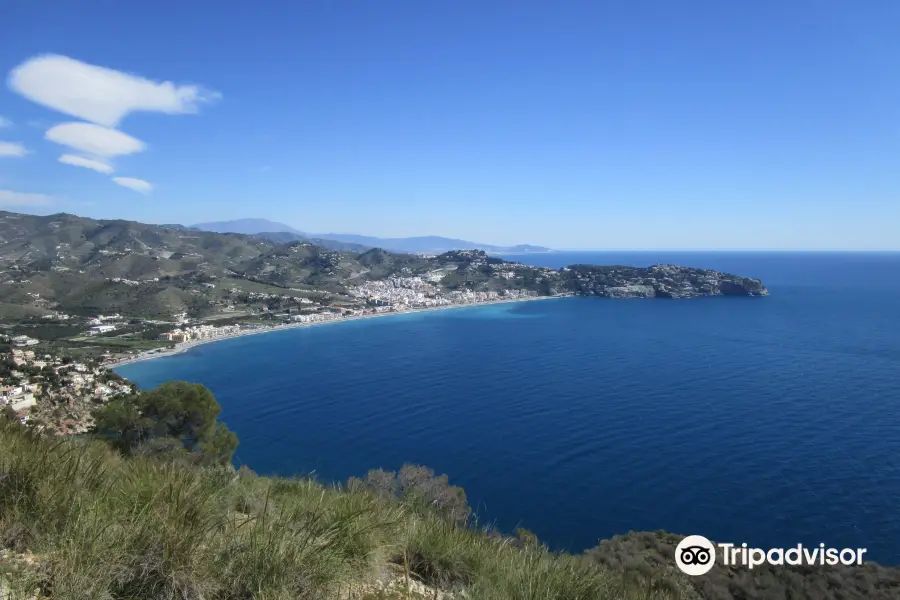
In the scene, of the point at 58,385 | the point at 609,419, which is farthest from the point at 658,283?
the point at 58,385

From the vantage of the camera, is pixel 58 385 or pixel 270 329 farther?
pixel 270 329

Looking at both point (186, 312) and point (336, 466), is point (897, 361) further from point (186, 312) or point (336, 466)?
point (186, 312)

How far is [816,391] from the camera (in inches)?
1364

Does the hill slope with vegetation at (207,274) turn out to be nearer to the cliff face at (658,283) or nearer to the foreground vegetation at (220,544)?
the cliff face at (658,283)

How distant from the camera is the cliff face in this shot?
100 m

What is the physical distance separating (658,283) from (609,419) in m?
84.3

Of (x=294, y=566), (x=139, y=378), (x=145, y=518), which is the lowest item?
(x=139, y=378)

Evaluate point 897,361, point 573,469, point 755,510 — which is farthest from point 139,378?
point 897,361

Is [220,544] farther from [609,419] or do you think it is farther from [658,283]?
[658,283]

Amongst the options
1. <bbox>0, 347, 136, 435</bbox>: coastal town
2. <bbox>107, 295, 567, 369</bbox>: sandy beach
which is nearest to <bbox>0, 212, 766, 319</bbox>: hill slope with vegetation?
<bbox>107, 295, 567, 369</bbox>: sandy beach

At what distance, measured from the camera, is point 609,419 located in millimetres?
30938

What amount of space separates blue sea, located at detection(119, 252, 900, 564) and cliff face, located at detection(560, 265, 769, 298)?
115 ft

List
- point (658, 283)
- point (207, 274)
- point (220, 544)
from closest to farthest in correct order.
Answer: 1. point (220, 544)
2. point (207, 274)
3. point (658, 283)

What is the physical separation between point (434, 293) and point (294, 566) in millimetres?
105524
